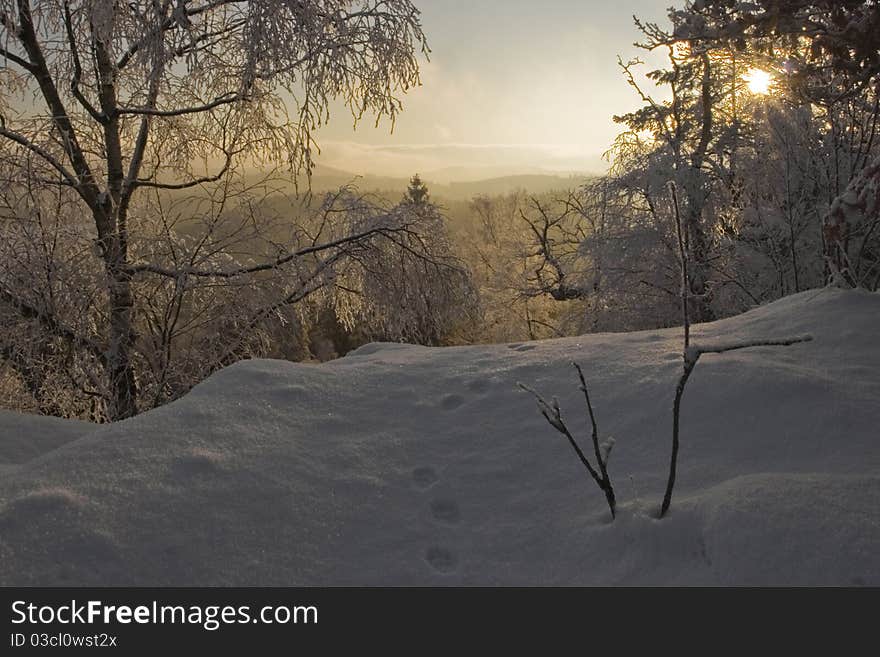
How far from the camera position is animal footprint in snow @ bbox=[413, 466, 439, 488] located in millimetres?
2430

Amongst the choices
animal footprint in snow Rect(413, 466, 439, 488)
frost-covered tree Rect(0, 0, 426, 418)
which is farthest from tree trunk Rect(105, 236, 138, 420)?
animal footprint in snow Rect(413, 466, 439, 488)

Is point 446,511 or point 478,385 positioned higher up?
point 478,385

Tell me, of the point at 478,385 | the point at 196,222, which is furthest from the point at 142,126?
the point at 478,385

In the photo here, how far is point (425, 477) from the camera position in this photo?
247 centimetres

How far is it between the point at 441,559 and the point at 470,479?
0.46 meters

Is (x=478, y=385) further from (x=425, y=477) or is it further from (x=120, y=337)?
(x=120, y=337)

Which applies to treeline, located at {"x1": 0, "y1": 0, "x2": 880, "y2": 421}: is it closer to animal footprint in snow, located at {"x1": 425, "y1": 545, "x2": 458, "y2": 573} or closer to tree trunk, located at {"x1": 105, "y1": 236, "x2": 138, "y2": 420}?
tree trunk, located at {"x1": 105, "y1": 236, "x2": 138, "y2": 420}

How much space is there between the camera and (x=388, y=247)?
289 inches

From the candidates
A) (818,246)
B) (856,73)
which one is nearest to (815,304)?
(856,73)

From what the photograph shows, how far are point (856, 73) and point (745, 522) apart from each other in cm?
308

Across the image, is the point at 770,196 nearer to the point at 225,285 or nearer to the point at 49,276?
the point at 225,285

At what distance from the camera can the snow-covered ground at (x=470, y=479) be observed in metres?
1.84

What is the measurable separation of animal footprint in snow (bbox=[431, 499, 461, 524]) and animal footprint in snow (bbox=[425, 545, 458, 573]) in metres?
A: 0.16

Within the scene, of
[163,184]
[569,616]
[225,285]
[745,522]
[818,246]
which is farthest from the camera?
[818,246]
